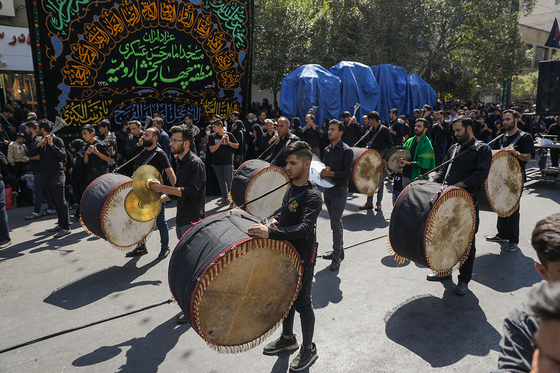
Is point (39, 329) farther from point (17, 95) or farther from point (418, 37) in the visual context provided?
point (418, 37)

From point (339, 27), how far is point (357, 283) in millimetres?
20711

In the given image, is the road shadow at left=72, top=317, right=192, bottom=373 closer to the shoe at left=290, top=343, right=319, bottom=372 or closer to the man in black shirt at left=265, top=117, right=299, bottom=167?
the shoe at left=290, top=343, right=319, bottom=372

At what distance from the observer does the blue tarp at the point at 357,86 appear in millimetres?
16125

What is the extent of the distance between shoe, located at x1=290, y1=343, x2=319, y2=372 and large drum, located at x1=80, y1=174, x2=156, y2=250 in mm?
3219

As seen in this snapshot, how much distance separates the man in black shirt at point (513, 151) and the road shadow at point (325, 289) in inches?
116

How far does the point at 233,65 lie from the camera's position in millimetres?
13812

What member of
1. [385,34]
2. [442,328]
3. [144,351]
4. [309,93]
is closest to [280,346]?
[144,351]

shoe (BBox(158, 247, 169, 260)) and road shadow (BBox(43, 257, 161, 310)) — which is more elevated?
shoe (BBox(158, 247, 169, 260))

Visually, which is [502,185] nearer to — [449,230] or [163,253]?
[449,230]

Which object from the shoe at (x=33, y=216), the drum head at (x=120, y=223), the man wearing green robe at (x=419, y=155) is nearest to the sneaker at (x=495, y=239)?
the man wearing green robe at (x=419, y=155)

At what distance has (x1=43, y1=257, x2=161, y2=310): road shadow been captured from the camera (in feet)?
15.9

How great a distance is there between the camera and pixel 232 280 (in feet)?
9.82

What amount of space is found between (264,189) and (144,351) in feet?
11.4

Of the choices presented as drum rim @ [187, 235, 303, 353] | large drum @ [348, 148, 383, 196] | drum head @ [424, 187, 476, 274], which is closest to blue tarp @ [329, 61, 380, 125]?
large drum @ [348, 148, 383, 196]
